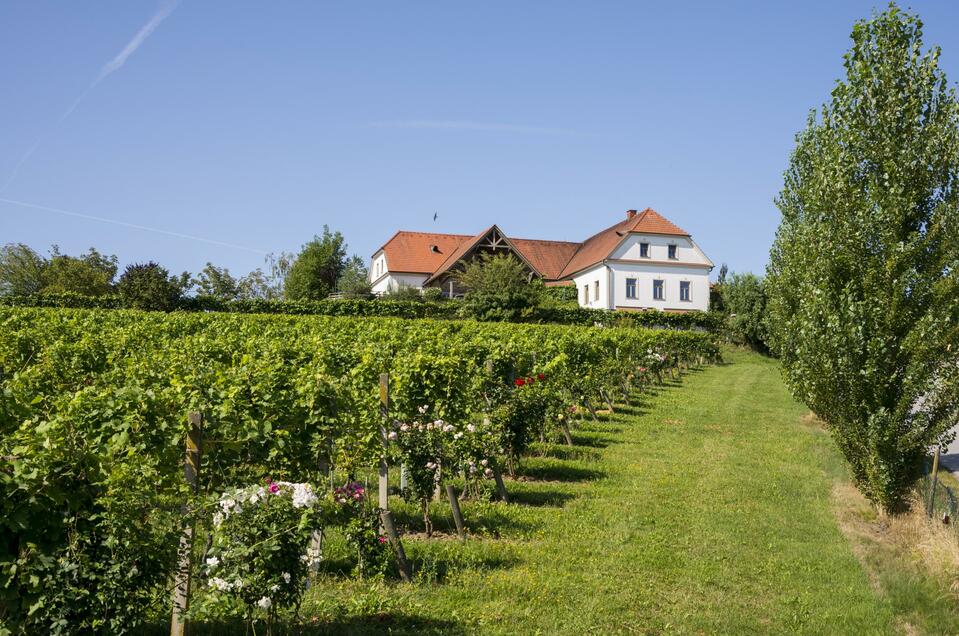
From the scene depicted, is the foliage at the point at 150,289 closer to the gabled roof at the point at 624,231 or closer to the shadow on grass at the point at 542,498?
the gabled roof at the point at 624,231

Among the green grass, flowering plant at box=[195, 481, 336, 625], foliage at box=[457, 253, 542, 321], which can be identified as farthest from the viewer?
foliage at box=[457, 253, 542, 321]

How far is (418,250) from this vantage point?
55.0m

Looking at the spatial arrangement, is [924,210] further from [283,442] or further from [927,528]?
[283,442]

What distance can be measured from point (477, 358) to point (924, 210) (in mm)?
6298

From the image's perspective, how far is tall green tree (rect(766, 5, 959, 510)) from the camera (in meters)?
8.88

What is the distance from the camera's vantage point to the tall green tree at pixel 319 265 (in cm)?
6875

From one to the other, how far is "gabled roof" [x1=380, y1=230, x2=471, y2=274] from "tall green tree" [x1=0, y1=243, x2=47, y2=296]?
4276 centimetres

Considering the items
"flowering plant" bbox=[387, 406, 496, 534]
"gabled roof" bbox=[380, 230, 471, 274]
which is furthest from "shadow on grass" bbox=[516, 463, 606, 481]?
"gabled roof" bbox=[380, 230, 471, 274]

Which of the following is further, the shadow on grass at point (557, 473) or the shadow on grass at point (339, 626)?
the shadow on grass at point (557, 473)

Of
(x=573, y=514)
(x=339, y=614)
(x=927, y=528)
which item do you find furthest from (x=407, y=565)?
(x=927, y=528)

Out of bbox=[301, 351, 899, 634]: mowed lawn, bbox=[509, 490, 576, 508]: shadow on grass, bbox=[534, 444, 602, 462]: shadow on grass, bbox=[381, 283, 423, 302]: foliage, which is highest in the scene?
bbox=[381, 283, 423, 302]: foliage

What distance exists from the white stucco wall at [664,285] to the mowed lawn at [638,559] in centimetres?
3633

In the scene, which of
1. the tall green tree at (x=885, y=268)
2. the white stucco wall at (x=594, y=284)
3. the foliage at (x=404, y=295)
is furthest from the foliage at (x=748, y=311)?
the tall green tree at (x=885, y=268)

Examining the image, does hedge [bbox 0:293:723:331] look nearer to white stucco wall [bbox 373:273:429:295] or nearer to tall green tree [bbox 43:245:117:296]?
white stucco wall [bbox 373:273:429:295]
